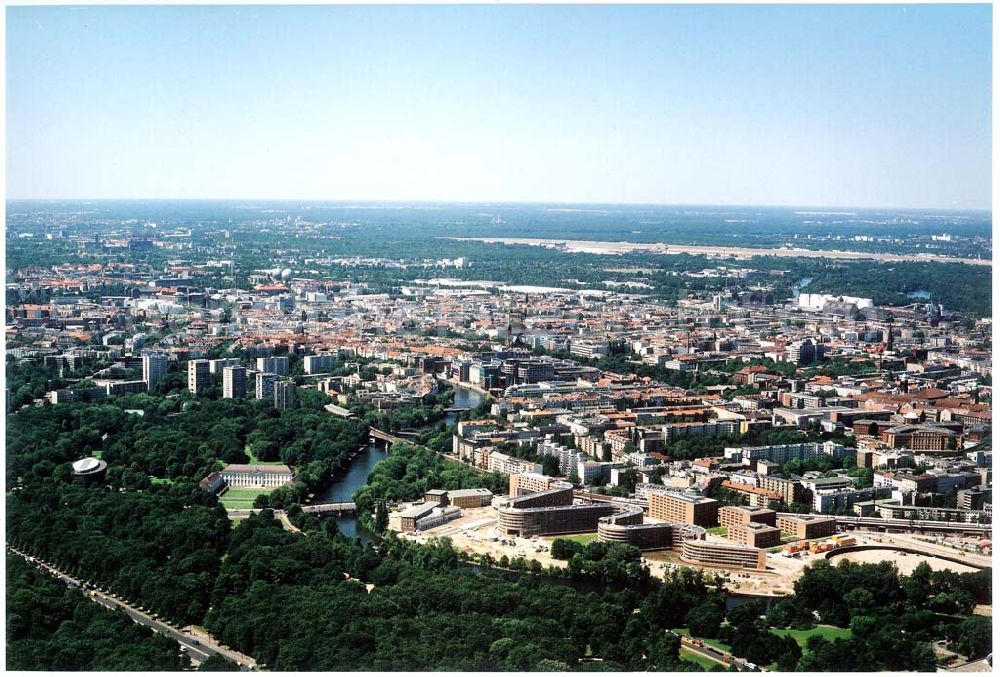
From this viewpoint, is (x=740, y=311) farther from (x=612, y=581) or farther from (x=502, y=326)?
(x=612, y=581)

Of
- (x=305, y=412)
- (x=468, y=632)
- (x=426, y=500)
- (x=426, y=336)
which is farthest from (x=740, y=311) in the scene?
(x=468, y=632)

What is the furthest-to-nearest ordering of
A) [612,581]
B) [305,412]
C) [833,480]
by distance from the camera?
[305,412], [833,480], [612,581]

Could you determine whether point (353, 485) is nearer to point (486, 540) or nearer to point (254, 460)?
point (254, 460)

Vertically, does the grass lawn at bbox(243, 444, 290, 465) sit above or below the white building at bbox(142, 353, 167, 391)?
below

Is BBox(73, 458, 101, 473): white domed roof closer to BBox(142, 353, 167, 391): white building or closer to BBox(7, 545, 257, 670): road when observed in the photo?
BBox(7, 545, 257, 670): road

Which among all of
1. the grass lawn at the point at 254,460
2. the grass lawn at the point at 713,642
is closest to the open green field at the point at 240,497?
the grass lawn at the point at 254,460

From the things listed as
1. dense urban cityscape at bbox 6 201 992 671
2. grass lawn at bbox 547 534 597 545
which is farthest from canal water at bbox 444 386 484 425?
grass lawn at bbox 547 534 597 545

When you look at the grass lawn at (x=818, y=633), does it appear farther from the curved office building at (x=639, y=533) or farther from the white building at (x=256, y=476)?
the white building at (x=256, y=476)
